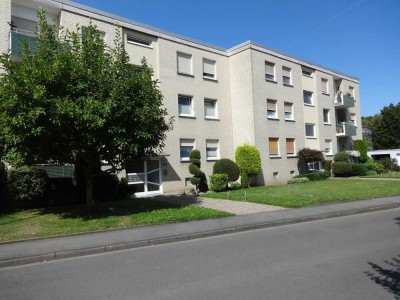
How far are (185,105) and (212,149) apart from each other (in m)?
3.52

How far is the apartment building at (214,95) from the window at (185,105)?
67 mm

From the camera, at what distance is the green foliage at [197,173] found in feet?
64.2

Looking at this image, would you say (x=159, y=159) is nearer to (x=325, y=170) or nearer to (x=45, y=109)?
(x=45, y=109)

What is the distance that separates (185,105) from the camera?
21.6 m

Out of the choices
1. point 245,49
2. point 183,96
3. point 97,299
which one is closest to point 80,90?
point 97,299

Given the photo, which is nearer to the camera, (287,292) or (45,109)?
(287,292)

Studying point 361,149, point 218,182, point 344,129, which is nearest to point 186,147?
point 218,182

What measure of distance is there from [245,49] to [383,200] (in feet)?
46.1

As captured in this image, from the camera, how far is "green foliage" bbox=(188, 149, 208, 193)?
770 inches

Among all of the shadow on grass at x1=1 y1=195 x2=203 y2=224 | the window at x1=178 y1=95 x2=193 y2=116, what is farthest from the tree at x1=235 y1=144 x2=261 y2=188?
the shadow on grass at x1=1 y1=195 x2=203 y2=224

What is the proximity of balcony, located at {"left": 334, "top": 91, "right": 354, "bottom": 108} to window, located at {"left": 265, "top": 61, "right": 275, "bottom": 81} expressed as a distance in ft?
32.7

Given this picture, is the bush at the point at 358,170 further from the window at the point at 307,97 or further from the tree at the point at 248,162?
the tree at the point at 248,162

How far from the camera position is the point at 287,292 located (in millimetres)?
4535

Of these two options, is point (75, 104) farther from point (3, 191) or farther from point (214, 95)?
point (214, 95)
